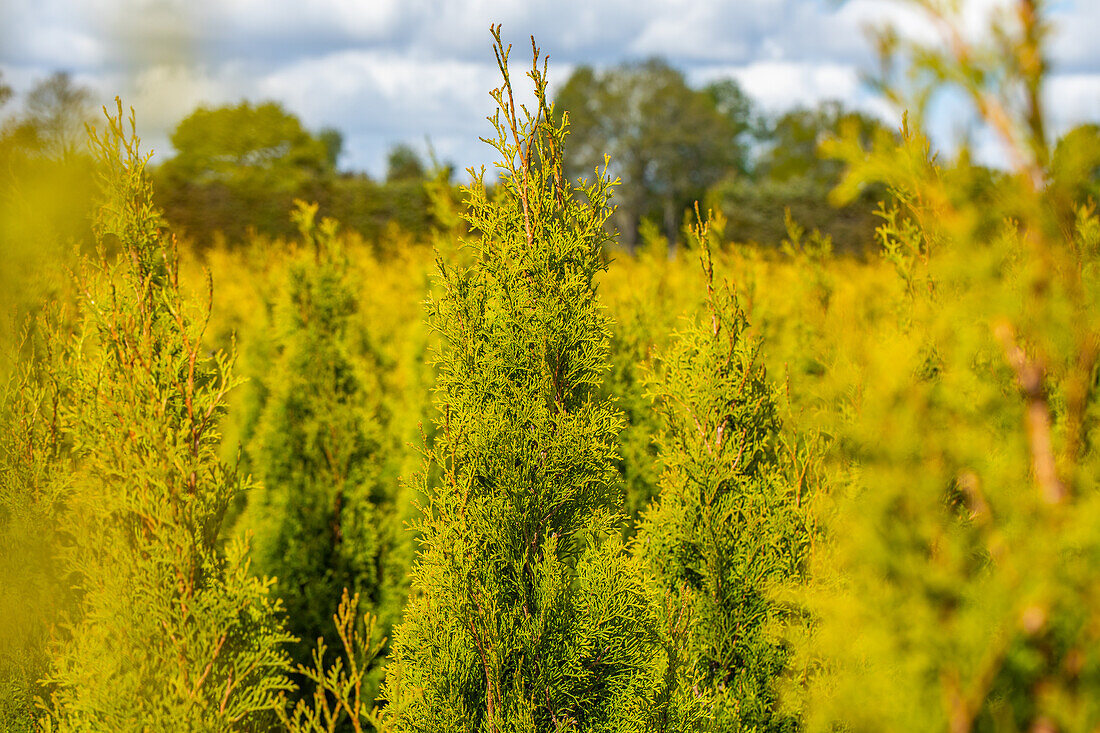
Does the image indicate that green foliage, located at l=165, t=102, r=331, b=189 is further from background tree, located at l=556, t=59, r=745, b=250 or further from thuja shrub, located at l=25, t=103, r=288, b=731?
background tree, located at l=556, t=59, r=745, b=250

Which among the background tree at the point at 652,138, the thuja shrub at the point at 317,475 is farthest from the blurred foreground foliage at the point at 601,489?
the background tree at the point at 652,138

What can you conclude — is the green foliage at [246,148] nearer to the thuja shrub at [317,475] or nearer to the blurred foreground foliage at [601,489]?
the thuja shrub at [317,475]

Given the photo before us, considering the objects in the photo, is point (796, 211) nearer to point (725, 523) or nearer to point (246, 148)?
point (246, 148)

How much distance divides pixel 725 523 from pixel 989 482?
328cm

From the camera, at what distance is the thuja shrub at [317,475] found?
8.78 metres

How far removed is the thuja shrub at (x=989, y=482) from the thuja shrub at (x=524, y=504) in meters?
1.88

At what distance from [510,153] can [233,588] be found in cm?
286

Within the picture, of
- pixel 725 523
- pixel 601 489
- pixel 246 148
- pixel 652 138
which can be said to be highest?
pixel 652 138

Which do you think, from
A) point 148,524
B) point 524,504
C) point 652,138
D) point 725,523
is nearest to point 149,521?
point 148,524

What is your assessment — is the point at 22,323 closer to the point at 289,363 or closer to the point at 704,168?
the point at 289,363

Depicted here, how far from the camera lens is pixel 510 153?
4.13 m

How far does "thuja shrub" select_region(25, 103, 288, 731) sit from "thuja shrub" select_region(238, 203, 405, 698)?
14.7 feet

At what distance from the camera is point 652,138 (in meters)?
55.8

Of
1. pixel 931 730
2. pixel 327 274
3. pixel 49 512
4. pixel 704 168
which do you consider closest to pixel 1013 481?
pixel 931 730
